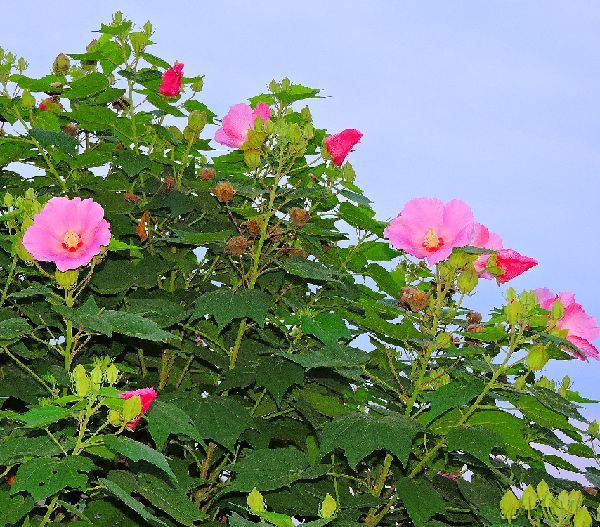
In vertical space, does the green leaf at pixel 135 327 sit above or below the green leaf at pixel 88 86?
below

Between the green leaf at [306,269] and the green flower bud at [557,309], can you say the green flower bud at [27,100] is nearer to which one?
the green leaf at [306,269]

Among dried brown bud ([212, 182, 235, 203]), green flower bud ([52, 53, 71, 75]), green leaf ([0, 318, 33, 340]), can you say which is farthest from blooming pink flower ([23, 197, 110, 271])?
green flower bud ([52, 53, 71, 75])

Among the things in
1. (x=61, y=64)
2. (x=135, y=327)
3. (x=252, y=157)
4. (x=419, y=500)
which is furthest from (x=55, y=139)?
(x=419, y=500)

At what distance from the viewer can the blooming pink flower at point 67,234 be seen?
2.62 metres

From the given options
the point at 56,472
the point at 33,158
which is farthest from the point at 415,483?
the point at 33,158

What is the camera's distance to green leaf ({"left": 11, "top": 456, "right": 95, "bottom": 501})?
212cm

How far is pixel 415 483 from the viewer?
2869mm

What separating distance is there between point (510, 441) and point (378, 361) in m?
0.61

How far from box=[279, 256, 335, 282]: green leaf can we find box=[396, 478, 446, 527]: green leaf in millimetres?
694

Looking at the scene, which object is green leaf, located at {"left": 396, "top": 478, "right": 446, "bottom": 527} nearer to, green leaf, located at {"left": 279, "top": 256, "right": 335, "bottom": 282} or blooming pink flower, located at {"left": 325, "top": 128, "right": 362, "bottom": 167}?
green leaf, located at {"left": 279, "top": 256, "right": 335, "bottom": 282}

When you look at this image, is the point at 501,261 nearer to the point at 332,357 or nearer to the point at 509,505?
the point at 332,357

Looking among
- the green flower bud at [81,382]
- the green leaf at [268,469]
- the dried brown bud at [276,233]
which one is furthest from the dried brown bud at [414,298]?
the green flower bud at [81,382]

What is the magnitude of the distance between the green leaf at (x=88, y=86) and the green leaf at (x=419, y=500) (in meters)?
1.94

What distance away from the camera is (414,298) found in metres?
2.85
